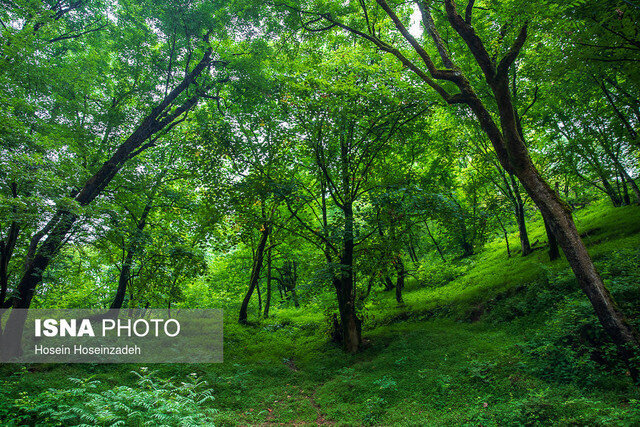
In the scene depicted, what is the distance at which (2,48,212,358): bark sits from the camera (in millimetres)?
8352

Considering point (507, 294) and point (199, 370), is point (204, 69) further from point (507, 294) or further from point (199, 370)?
point (507, 294)

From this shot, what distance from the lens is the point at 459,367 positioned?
22.1 ft

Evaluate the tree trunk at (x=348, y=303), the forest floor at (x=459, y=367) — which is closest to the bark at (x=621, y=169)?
the forest floor at (x=459, y=367)

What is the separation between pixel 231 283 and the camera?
787 inches

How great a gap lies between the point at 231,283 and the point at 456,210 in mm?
15971

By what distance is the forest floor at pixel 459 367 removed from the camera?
4.82m

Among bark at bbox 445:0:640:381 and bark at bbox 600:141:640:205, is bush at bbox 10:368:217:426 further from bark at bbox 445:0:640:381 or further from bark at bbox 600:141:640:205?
bark at bbox 600:141:640:205

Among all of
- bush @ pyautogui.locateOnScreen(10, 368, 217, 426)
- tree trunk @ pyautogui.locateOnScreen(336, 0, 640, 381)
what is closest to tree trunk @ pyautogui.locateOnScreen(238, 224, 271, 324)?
bush @ pyautogui.locateOnScreen(10, 368, 217, 426)

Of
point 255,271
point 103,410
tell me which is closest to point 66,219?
point 103,410

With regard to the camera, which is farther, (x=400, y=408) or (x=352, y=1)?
(x=352, y=1)

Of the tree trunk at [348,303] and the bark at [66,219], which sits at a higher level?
the bark at [66,219]

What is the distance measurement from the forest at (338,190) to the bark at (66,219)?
8 centimetres

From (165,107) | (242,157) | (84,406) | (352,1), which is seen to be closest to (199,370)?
(84,406)

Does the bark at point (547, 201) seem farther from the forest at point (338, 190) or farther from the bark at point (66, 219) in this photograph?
the bark at point (66, 219)
